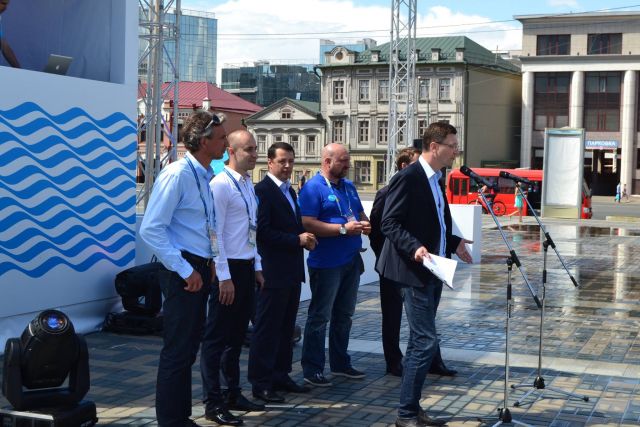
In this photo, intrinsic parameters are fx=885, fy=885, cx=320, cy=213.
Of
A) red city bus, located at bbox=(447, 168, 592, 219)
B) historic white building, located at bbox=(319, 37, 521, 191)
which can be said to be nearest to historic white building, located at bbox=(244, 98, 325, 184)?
historic white building, located at bbox=(319, 37, 521, 191)

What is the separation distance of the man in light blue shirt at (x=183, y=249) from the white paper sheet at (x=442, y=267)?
133 cm

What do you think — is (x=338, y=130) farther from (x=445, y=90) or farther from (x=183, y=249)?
(x=183, y=249)

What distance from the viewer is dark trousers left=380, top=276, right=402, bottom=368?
7.45m

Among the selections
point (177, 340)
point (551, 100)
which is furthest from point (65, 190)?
point (551, 100)

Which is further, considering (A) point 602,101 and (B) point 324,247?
(A) point 602,101

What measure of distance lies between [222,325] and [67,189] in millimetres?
3550

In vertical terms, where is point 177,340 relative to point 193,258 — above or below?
below

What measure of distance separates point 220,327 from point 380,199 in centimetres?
231

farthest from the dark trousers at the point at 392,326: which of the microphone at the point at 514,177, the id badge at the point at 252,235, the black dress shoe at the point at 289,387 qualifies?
the id badge at the point at 252,235

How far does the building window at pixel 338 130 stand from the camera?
252 ft

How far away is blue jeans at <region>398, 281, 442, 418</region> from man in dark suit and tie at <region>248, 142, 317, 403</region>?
988 millimetres

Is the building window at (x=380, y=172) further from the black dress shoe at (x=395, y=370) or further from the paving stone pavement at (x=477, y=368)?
the black dress shoe at (x=395, y=370)

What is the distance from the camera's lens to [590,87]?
228ft

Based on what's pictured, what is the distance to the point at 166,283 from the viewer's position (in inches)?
205
